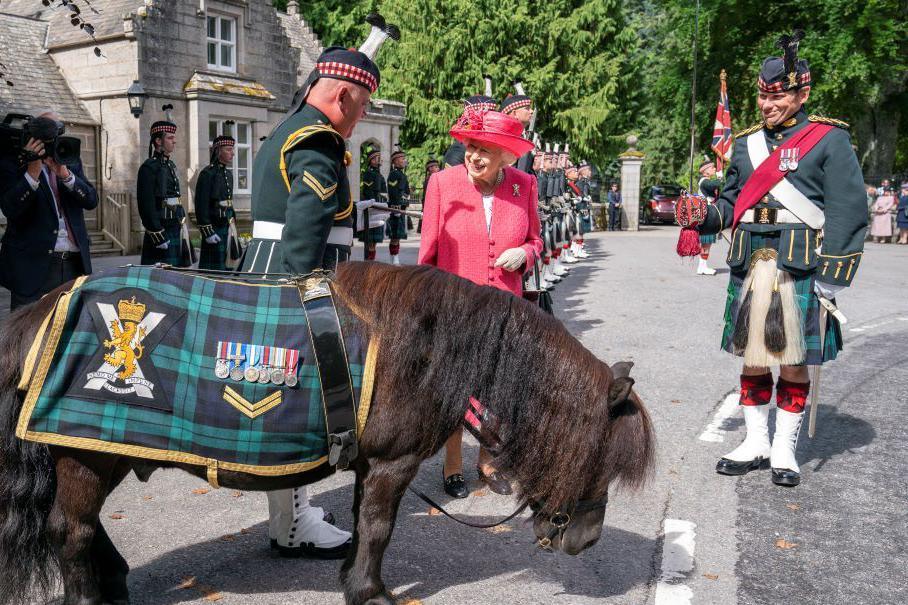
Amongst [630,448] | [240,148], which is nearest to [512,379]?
[630,448]

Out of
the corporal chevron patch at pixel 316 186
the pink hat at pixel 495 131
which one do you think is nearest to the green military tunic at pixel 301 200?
the corporal chevron patch at pixel 316 186

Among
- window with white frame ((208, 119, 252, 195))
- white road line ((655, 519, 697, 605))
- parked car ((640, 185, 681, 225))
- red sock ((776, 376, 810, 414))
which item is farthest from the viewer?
parked car ((640, 185, 681, 225))

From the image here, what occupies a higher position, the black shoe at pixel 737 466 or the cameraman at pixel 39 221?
the cameraman at pixel 39 221

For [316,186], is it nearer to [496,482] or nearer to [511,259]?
[511,259]

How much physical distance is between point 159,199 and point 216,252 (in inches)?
72.7

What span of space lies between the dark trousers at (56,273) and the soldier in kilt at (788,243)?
4.41m

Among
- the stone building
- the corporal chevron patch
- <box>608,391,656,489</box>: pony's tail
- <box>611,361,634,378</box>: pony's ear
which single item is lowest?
<box>608,391,656,489</box>: pony's tail

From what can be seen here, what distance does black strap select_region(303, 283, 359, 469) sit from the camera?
2.73 meters

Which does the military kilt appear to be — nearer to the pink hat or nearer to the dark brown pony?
the pink hat

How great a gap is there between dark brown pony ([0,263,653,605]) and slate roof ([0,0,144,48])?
17.5 m

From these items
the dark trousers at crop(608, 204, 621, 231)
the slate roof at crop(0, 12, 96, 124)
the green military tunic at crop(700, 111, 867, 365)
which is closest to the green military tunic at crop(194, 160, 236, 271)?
the green military tunic at crop(700, 111, 867, 365)

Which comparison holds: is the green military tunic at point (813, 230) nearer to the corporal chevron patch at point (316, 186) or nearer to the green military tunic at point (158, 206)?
the corporal chevron patch at point (316, 186)

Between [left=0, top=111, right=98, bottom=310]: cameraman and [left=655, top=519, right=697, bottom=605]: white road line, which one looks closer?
[left=655, top=519, right=697, bottom=605]: white road line

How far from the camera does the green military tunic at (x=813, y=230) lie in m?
4.59
